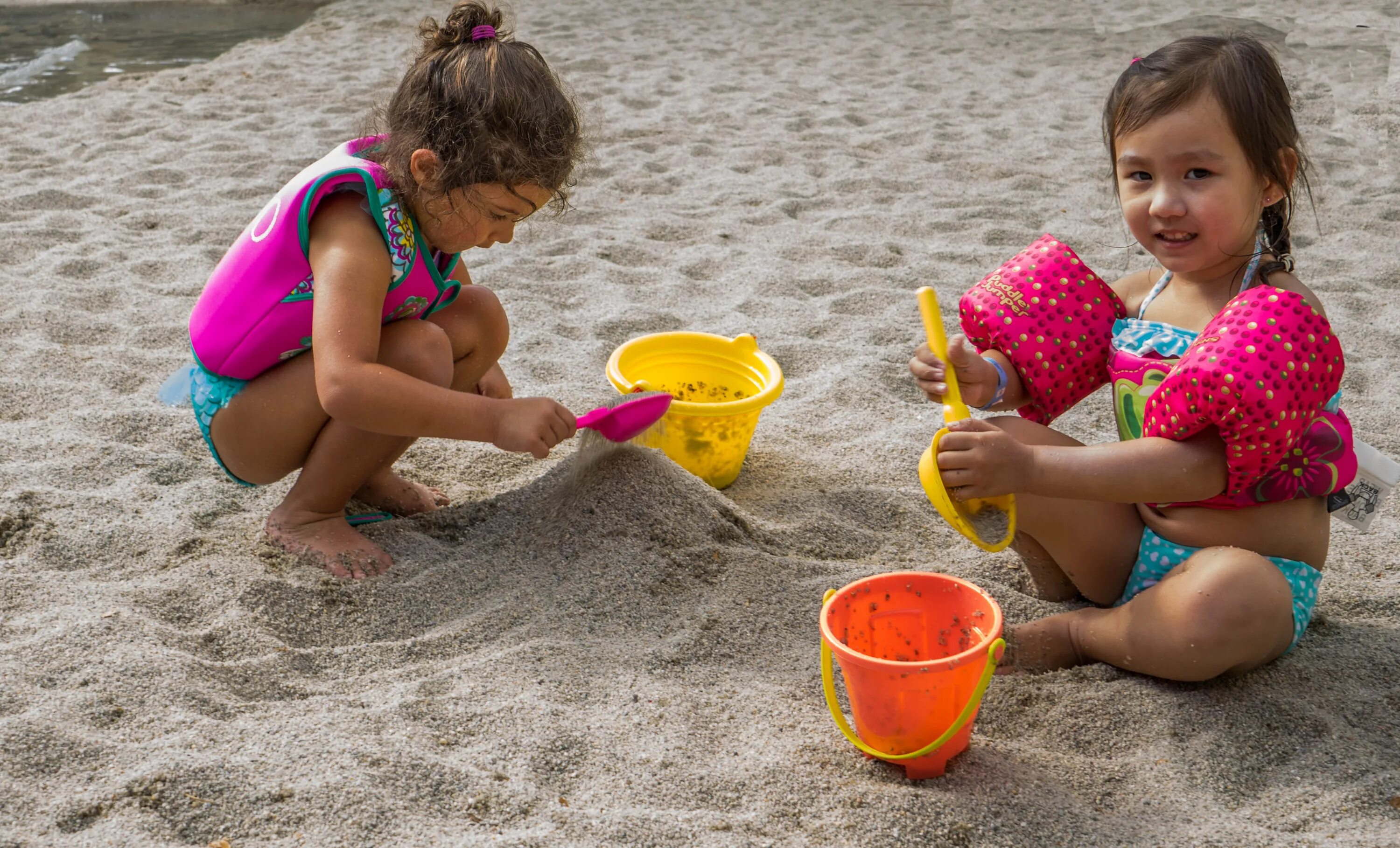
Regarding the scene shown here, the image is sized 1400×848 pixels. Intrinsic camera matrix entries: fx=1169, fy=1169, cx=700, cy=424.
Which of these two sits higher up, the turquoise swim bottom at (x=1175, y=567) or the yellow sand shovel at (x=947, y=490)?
the yellow sand shovel at (x=947, y=490)

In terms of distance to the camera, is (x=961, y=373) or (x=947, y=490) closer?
(x=947, y=490)

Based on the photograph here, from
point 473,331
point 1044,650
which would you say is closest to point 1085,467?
point 1044,650

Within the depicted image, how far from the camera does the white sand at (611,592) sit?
1.49 metres

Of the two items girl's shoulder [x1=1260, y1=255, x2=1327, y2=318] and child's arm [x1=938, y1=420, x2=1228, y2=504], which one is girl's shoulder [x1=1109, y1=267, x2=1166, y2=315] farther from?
child's arm [x1=938, y1=420, x2=1228, y2=504]

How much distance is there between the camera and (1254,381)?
1.60 meters

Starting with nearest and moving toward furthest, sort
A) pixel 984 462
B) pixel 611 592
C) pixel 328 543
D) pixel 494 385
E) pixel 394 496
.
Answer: pixel 984 462, pixel 611 592, pixel 328 543, pixel 394 496, pixel 494 385

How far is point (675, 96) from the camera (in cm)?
548

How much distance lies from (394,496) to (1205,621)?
57.7 inches

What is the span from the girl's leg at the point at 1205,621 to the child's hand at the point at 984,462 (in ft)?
0.90

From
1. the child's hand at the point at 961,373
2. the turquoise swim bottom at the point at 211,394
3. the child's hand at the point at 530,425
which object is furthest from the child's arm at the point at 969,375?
the turquoise swim bottom at the point at 211,394

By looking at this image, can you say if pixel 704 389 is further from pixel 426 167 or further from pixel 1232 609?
pixel 1232 609

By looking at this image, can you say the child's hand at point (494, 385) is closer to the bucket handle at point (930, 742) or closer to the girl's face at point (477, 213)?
the girl's face at point (477, 213)

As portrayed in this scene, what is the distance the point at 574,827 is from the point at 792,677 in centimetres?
49

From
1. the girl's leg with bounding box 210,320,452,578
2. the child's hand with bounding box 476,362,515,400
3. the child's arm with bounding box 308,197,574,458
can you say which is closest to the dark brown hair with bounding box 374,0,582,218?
the child's arm with bounding box 308,197,574,458
